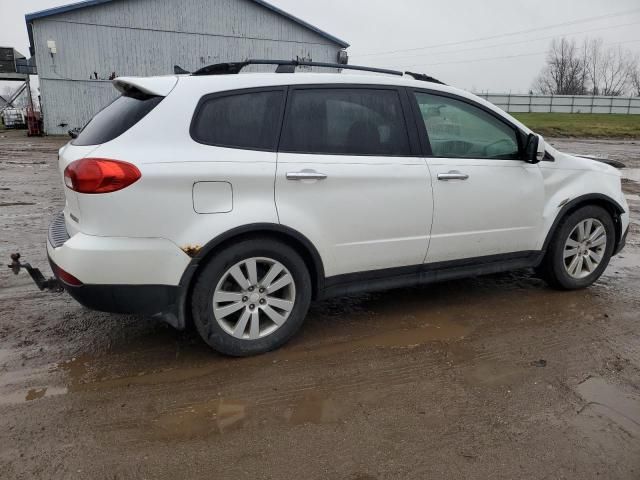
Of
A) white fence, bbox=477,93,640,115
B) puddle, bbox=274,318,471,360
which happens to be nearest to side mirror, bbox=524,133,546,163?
puddle, bbox=274,318,471,360

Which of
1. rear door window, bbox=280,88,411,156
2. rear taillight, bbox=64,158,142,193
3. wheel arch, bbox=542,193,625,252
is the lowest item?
wheel arch, bbox=542,193,625,252

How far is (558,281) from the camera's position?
15.6 feet

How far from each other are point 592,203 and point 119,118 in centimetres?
394

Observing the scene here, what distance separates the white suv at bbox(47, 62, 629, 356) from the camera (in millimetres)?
3070

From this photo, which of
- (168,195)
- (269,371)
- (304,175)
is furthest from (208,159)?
(269,371)

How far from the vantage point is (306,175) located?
3418 mm

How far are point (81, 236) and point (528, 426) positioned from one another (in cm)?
267

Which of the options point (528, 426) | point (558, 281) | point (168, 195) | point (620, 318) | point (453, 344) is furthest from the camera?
point (558, 281)

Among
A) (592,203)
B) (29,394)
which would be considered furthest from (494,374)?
(29,394)

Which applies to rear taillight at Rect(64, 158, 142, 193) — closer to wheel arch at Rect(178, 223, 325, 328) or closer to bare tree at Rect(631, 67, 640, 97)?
wheel arch at Rect(178, 223, 325, 328)

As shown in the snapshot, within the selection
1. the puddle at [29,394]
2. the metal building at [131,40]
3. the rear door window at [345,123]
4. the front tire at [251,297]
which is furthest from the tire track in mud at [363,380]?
the metal building at [131,40]

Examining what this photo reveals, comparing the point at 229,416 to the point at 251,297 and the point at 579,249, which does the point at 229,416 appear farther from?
the point at 579,249

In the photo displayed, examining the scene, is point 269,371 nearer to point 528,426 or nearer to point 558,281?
point 528,426

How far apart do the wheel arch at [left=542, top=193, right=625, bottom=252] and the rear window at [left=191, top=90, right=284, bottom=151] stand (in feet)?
8.51
